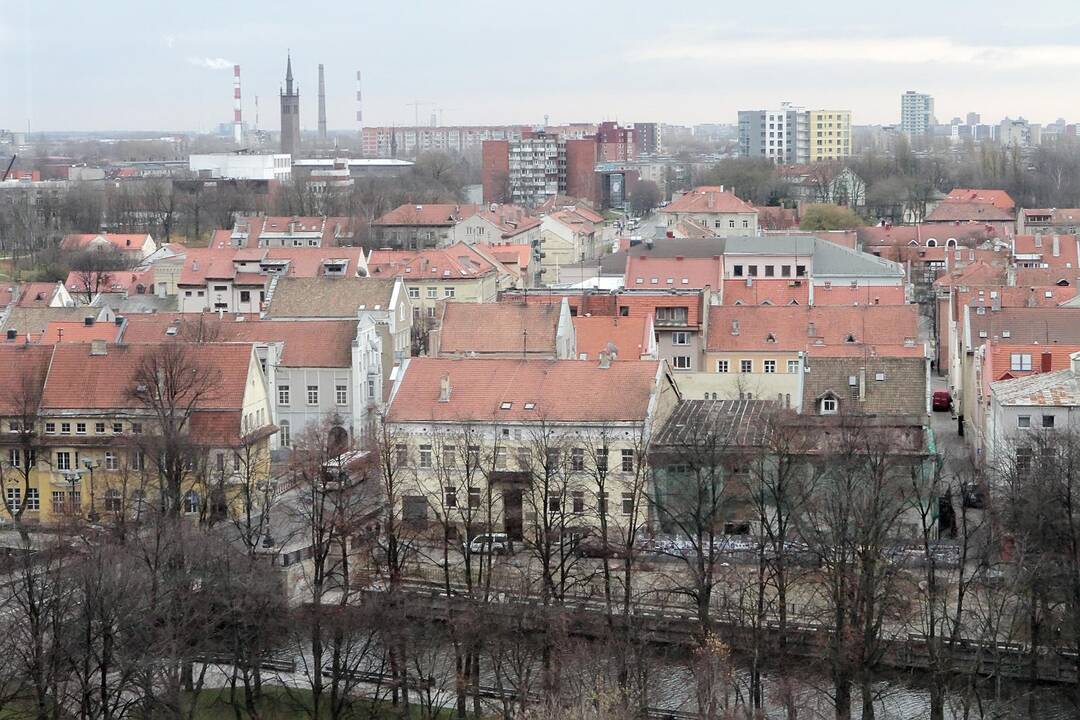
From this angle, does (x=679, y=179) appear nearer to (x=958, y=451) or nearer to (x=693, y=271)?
(x=693, y=271)

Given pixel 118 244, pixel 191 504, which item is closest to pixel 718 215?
pixel 118 244

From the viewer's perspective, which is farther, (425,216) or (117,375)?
(425,216)

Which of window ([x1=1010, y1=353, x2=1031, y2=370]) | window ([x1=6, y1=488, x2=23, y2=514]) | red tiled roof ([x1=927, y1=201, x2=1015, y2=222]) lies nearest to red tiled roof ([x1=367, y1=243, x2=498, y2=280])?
window ([x1=6, y1=488, x2=23, y2=514])

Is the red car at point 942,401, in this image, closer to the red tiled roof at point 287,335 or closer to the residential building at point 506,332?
the residential building at point 506,332

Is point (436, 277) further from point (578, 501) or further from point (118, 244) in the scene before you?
point (578, 501)

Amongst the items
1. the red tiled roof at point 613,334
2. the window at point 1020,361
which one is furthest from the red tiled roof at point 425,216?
the window at point 1020,361

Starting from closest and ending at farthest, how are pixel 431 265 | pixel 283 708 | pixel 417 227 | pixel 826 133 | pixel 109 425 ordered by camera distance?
pixel 283 708 < pixel 109 425 < pixel 431 265 < pixel 417 227 < pixel 826 133

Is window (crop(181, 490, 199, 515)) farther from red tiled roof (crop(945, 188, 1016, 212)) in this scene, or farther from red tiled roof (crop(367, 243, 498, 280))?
red tiled roof (crop(945, 188, 1016, 212))
